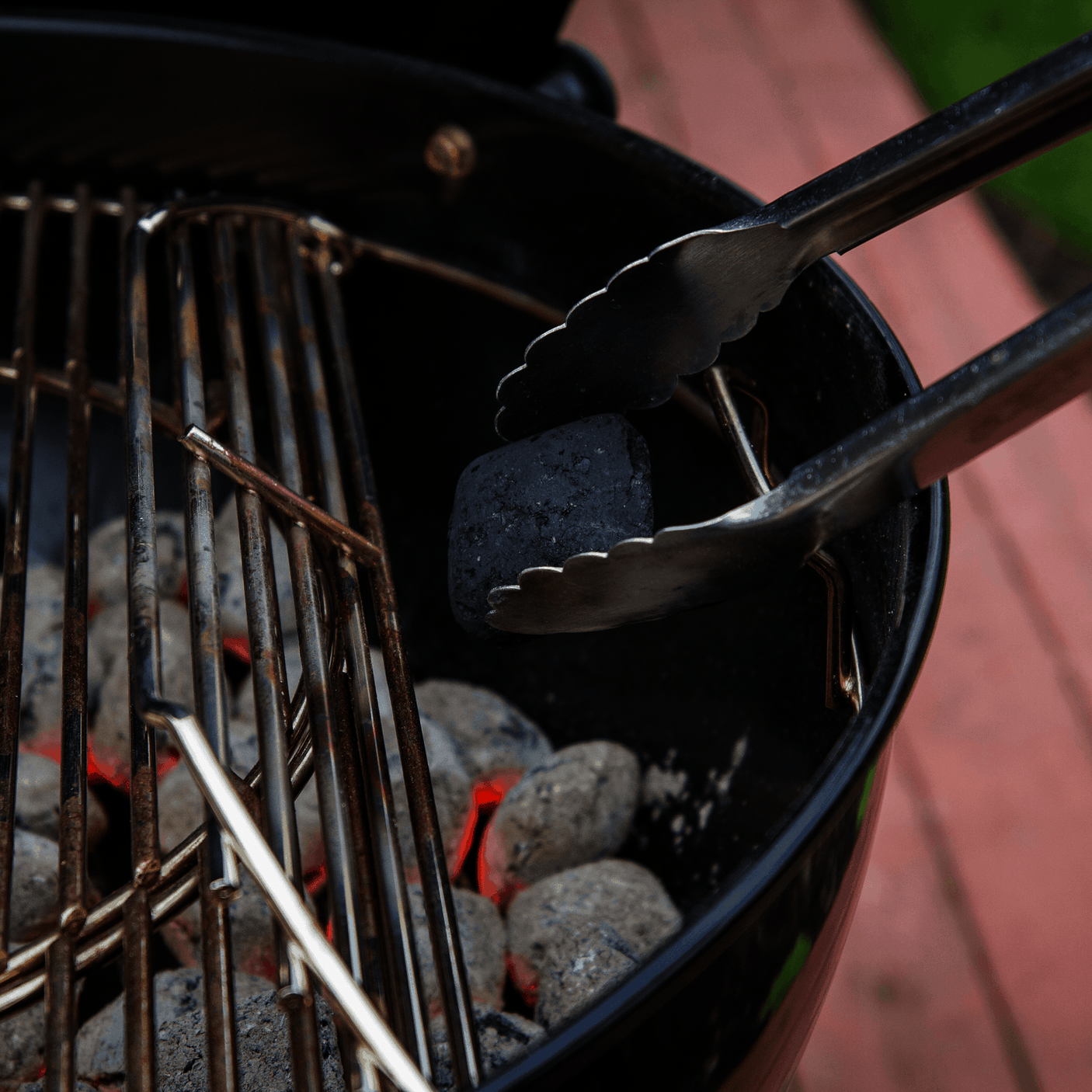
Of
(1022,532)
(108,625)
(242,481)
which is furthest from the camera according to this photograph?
(1022,532)

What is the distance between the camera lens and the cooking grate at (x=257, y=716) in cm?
37

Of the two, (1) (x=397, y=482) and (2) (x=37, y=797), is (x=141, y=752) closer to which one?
(2) (x=37, y=797)

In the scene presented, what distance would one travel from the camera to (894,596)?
447 mm

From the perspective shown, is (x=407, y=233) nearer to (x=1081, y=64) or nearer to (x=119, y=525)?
(x=119, y=525)

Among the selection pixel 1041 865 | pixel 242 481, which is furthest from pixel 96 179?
pixel 1041 865

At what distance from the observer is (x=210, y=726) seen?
15.6 inches

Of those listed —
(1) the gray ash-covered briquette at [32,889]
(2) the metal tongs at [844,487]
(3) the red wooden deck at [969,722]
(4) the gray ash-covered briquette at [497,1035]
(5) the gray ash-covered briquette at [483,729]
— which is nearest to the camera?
(2) the metal tongs at [844,487]

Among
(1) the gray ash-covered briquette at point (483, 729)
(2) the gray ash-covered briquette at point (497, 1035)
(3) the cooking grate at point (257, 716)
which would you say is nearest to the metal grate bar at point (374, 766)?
(3) the cooking grate at point (257, 716)

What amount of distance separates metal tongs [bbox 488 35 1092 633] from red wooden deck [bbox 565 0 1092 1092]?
586 mm

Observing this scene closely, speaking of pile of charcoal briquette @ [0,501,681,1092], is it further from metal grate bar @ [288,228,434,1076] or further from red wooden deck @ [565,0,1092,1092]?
red wooden deck @ [565,0,1092,1092]

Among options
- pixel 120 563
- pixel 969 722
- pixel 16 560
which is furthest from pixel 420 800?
pixel 969 722

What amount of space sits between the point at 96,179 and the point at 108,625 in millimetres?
320

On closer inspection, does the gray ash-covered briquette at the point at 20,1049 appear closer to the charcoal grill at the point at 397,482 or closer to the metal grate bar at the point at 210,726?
the charcoal grill at the point at 397,482

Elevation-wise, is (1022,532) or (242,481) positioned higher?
(1022,532)
